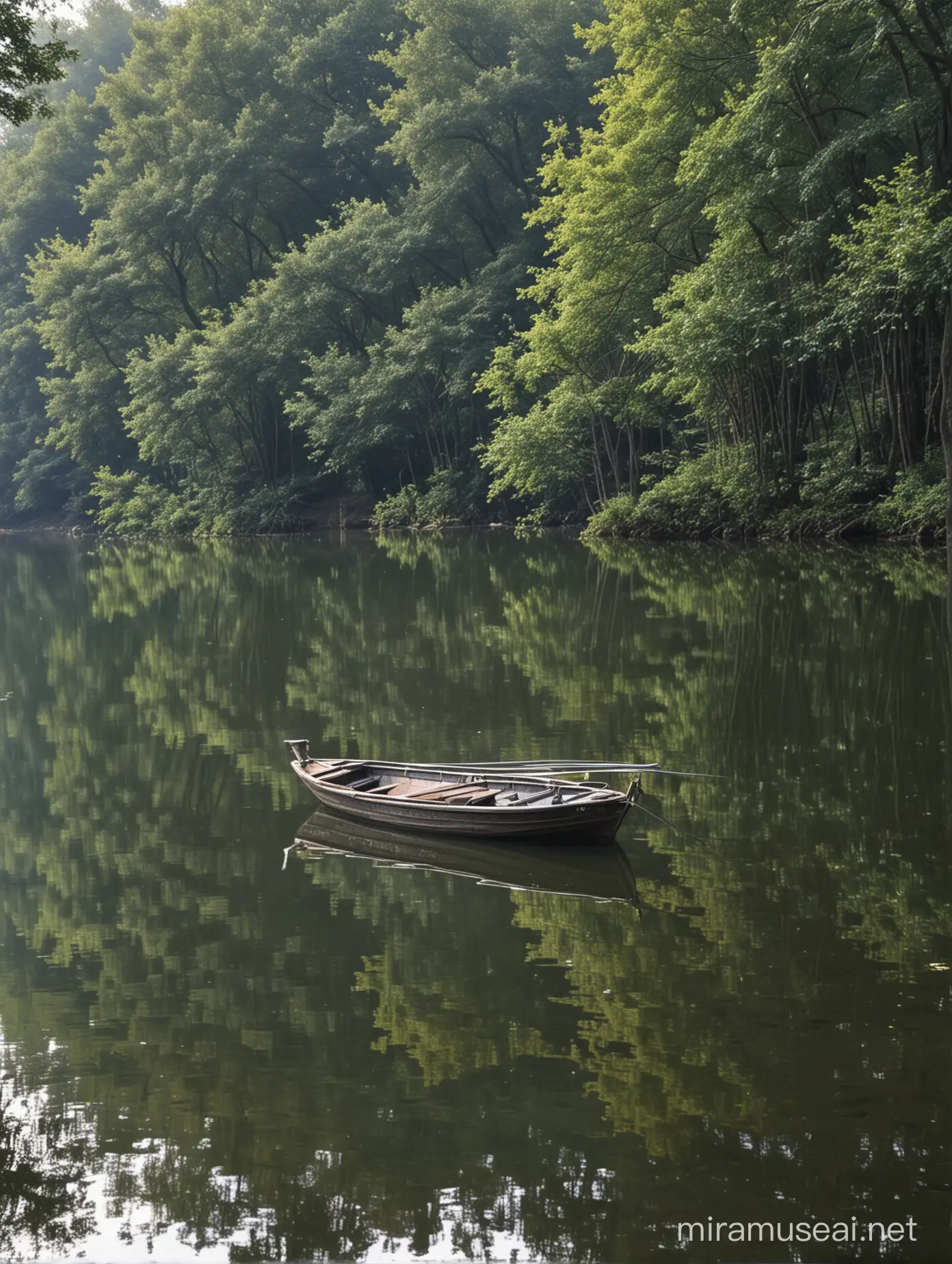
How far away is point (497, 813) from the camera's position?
957 centimetres

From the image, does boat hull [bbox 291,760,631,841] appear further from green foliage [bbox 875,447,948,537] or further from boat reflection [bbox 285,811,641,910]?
green foliage [bbox 875,447,948,537]

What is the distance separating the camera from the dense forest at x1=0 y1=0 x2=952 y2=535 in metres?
27.1

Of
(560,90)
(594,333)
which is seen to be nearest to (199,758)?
(594,333)

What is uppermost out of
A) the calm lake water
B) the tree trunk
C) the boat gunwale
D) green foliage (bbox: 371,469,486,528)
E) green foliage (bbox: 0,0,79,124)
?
green foliage (bbox: 0,0,79,124)

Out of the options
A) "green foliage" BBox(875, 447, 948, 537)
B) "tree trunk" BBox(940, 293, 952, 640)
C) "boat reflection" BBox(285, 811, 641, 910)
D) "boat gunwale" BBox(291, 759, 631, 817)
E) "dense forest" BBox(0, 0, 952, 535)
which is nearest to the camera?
"boat reflection" BBox(285, 811, 641, 910)

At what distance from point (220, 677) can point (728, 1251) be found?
46.0 ft

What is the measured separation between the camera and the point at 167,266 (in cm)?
6481

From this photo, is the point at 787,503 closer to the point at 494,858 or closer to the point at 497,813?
the point at 497,813

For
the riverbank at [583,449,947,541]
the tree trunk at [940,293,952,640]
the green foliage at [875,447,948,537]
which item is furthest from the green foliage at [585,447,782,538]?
the tree trunk at [940,293,952,640]

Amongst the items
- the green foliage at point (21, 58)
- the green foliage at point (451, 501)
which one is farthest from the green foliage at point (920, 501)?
the green foliage at point (451, 501)

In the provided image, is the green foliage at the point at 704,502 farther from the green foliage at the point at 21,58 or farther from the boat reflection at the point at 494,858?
the boat reflection at the point at 494,858

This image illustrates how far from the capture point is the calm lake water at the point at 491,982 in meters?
4.85

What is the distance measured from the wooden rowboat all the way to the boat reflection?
9 centimetres

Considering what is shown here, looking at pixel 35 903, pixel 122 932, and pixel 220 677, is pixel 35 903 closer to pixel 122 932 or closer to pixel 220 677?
pixel 122 932
